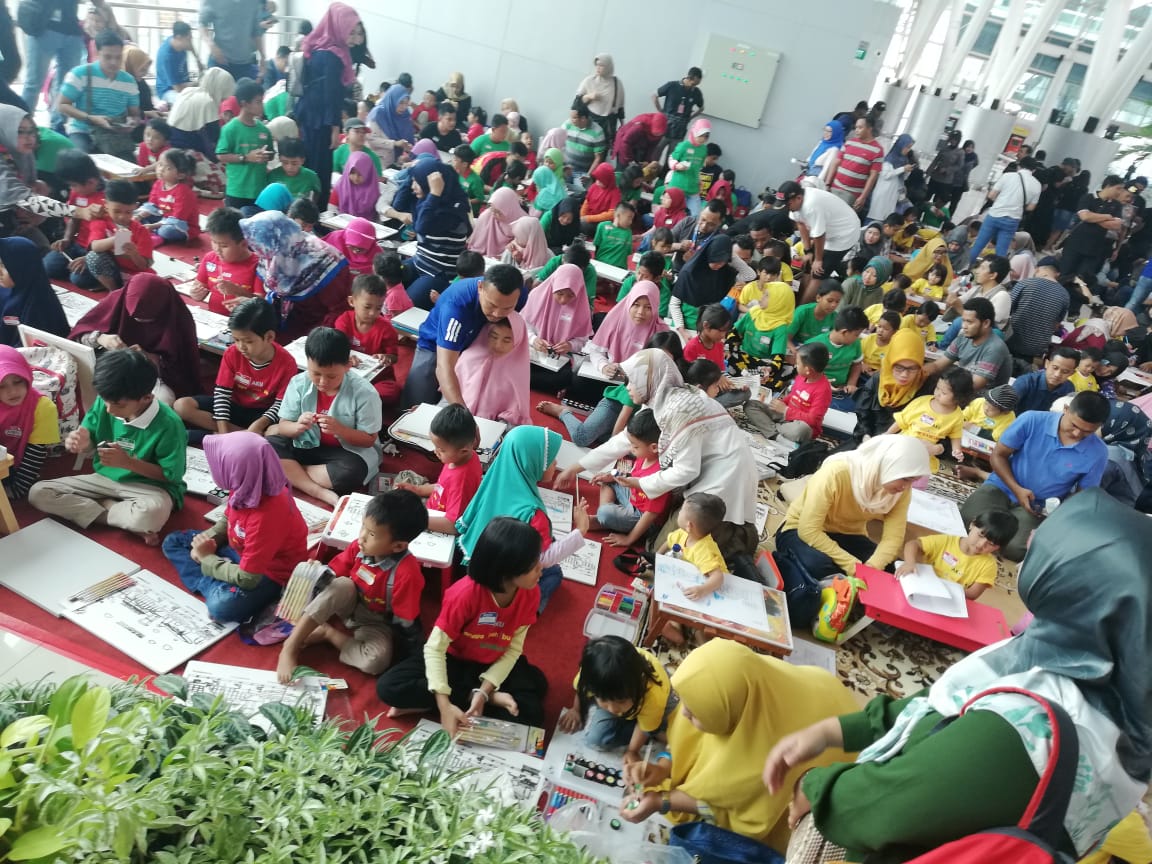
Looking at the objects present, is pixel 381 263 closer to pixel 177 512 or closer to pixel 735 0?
pixel 177 512

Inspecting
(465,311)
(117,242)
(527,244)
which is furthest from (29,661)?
(527,244)

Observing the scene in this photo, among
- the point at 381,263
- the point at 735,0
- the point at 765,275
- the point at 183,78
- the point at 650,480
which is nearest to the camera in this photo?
the point at 650,480

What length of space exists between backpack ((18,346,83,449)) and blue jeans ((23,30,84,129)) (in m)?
4.56

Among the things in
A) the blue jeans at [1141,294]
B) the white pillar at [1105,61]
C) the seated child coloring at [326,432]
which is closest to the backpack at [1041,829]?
the seated child coloring at [326,432]

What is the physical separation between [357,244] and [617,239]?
7.74 ft

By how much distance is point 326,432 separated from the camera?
326 centimetres

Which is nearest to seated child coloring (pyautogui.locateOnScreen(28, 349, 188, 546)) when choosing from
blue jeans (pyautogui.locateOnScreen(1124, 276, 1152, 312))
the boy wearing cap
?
the boy wearing cap

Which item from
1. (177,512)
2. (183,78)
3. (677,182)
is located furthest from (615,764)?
(183,78)

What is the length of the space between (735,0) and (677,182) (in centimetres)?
282

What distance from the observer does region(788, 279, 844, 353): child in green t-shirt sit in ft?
17.7

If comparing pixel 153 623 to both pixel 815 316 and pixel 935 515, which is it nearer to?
pixel 935 515

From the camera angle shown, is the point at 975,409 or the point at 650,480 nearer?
the point at 650,480

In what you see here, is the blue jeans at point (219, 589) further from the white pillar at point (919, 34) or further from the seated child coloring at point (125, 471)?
the white pillar at point (919, 34)

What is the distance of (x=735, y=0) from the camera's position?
346 inches
